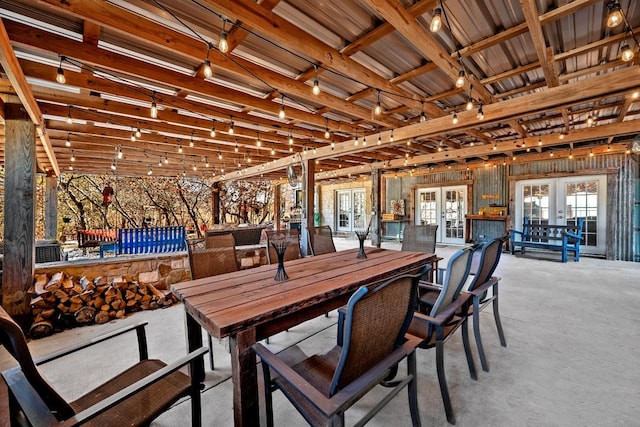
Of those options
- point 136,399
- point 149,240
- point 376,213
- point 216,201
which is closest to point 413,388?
point 136,399

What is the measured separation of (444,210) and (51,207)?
11.2 m

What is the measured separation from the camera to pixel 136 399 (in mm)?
1260

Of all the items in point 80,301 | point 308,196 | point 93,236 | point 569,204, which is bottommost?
point 80,301

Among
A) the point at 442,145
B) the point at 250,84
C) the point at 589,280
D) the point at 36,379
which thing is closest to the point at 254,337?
the point at 36,379

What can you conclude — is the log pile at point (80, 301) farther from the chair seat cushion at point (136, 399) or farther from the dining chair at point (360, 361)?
the dining chair at point (360, 361)

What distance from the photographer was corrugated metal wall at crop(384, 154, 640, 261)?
597 cm

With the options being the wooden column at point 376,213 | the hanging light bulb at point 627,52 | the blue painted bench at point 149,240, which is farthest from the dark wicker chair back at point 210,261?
the wooden column at point 376,213

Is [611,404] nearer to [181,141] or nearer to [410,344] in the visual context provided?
[410,344]

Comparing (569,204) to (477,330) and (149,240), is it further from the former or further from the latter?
(149,240)

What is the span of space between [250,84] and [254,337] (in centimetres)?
277

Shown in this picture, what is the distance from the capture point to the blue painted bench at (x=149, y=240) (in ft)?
14.4

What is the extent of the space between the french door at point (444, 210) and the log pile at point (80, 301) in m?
7.99

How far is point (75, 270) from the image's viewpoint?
→ 3.19 m

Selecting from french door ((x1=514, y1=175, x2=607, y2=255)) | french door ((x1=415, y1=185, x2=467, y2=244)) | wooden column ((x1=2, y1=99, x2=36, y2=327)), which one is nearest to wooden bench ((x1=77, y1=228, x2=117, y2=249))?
wooden column ((x1=2, y1=99, x2=36, y2=327))
